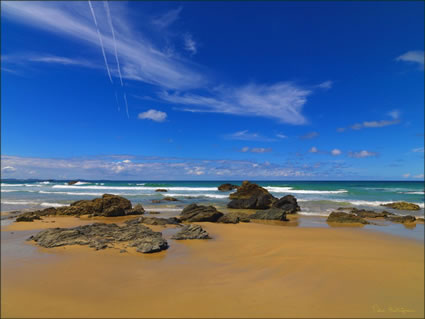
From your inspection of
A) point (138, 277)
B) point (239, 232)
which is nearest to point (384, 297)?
point (138, 277)

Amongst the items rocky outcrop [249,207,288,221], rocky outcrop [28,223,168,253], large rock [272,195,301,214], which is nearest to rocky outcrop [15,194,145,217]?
rocky outcrop [28,223,168,253]

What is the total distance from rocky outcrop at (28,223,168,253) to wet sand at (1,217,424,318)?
0.32m

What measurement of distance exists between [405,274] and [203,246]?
5.13 m

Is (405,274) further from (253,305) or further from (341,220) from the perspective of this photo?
(341,220)

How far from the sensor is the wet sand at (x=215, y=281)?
3814mm

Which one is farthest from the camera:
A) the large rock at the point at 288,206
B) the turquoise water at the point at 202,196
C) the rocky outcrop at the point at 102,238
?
the turquoise water at the point at 202,196

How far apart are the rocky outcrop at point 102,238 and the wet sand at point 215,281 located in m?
0.32

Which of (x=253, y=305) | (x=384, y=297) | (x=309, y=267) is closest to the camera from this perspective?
(x=253, y=305)

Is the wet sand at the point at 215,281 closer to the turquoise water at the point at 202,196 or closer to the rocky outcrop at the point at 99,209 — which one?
the rocky outcrop at the point at 99,209

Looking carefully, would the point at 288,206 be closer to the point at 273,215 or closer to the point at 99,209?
the point at 273,215

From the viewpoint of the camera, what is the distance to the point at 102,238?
7.90 m

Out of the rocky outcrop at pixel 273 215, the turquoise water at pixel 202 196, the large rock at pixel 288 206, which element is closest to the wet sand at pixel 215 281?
the rocky outcrop at pixel 273 215

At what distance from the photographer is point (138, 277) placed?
196 inches

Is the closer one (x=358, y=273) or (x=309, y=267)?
(x=358, y=273)
